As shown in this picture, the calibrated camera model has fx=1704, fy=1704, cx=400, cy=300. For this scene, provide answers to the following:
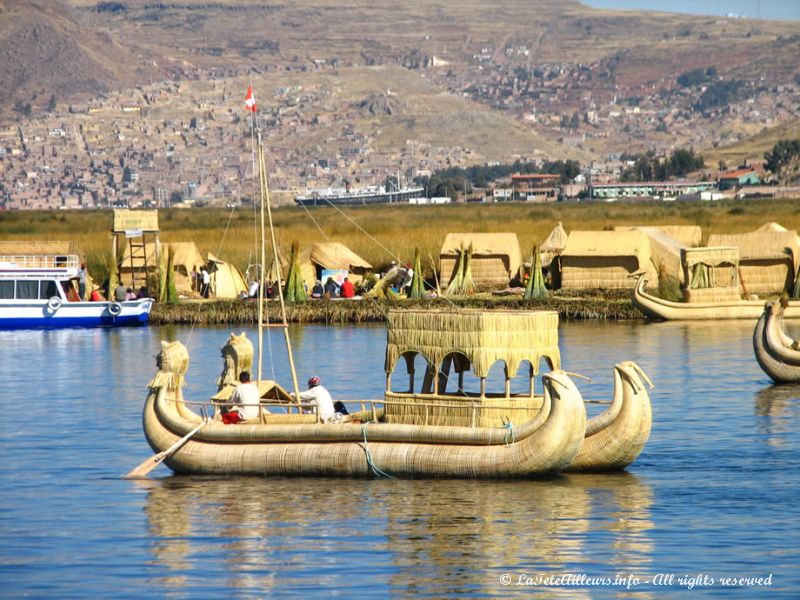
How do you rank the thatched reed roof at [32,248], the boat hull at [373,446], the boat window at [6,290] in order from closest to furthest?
the boat hull at [373,446], the boat window at [6,290], the thatched reed roof at [32,248]

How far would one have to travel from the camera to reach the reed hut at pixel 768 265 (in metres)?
40.2

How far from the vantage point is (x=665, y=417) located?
74.4 ft

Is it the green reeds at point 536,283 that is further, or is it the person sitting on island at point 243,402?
the green reeds at point 536,283

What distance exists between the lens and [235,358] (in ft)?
65.3

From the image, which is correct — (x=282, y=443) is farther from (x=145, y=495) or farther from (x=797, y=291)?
(x=797, y=291)

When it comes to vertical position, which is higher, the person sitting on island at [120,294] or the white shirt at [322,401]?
the person sitting on island at [120,294]

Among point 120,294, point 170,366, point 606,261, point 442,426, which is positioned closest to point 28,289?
point 120,294

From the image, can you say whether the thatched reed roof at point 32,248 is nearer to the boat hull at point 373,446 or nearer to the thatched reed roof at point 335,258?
the thatched reed roof at point 335,258

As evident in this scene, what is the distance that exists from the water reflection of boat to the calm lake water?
1.0 inches

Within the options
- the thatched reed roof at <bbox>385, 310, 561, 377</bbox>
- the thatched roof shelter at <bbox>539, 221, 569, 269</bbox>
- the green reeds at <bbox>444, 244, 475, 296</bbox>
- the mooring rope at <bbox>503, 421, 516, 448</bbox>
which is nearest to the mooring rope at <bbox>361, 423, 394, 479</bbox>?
the thatched reed roof at <bbox>385, 310, 561, 377</bbox>

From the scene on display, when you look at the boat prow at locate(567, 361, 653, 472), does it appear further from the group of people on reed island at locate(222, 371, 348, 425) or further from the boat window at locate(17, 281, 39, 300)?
the boat window at locate(17, 281, 39, 300)

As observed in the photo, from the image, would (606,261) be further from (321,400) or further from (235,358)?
(321,400)

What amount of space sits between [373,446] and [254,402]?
1.74 metres

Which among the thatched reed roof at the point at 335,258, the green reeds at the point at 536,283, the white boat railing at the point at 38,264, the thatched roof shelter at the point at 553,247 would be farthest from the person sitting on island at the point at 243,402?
the thatched roof shelter at the point at 553,247
